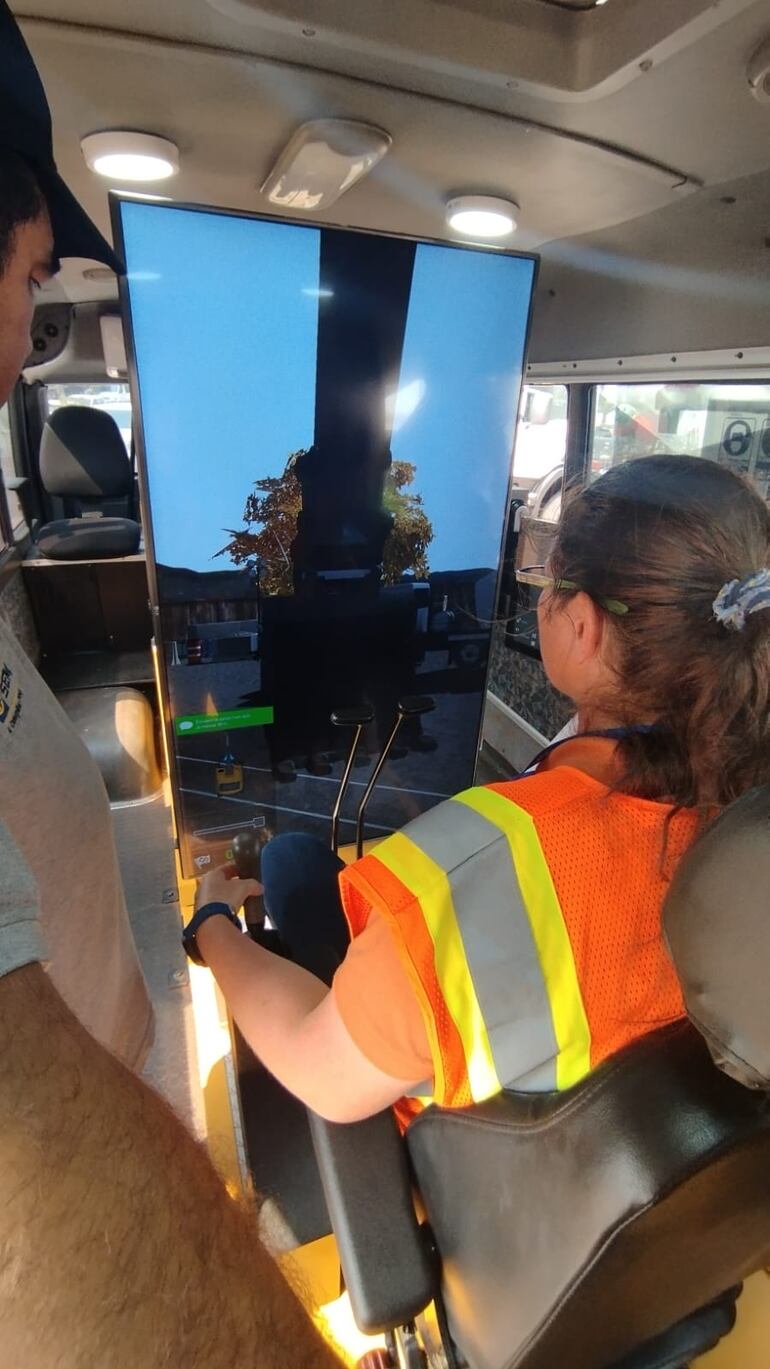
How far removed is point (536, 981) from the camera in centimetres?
70

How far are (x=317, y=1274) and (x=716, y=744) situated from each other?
4.48 feet

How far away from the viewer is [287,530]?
216 centimetres

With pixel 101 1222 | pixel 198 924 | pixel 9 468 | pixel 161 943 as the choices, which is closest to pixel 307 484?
pixel 198 924

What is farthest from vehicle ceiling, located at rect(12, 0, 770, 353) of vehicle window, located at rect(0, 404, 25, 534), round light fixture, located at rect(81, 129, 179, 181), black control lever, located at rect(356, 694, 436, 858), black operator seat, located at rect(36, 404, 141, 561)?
vehicle window, located at rect(0, 404, 25, 534)

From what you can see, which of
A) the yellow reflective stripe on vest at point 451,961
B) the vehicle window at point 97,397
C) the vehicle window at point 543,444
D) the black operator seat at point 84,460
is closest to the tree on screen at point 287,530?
the vehicle window at point 543,444

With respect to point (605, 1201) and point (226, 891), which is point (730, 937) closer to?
point (605, 1201)

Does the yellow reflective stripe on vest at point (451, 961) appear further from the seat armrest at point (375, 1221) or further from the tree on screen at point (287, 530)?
the tree on screen at point (287, 530)

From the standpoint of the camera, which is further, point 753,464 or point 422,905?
point 753,464

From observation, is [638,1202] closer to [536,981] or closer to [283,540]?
[536,981]

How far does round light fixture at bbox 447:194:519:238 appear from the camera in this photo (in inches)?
72.4

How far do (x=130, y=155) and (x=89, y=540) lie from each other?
241cm

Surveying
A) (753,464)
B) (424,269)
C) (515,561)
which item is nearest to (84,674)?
(515,561)

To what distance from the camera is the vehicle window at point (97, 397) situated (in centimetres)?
495

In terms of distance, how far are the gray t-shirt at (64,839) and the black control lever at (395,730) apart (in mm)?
1458
